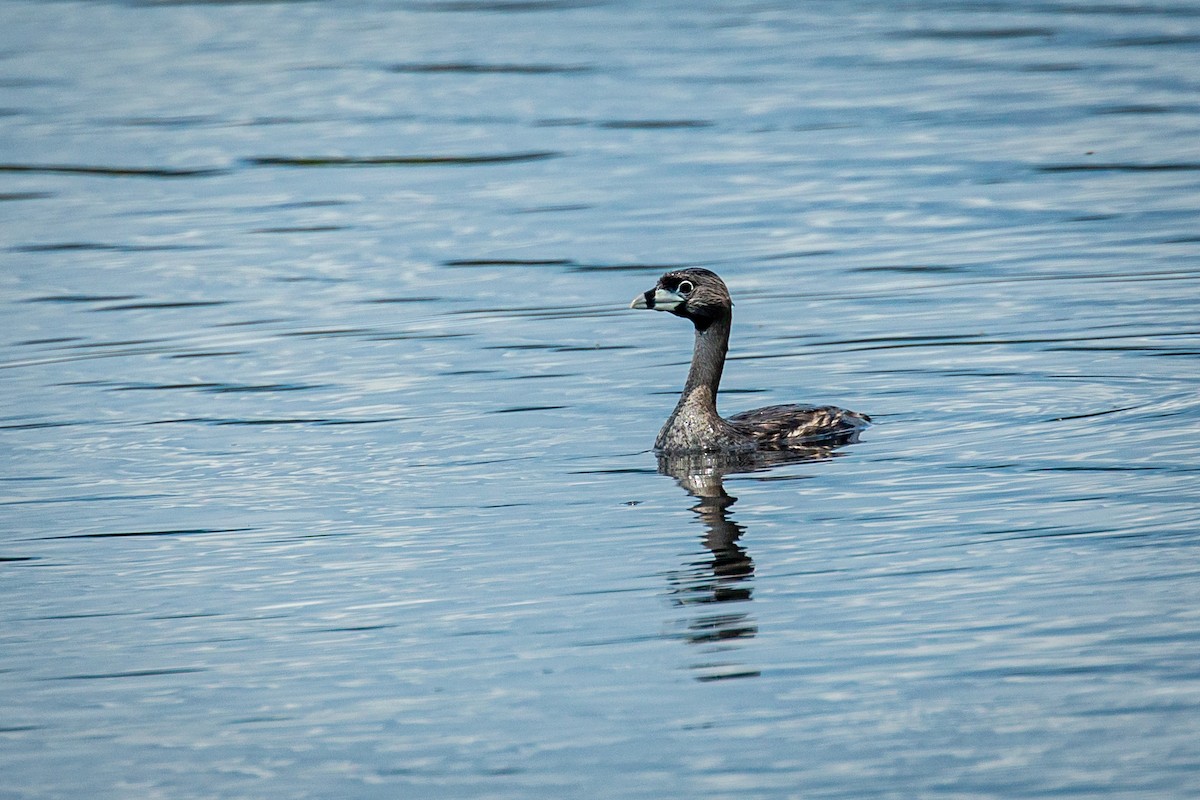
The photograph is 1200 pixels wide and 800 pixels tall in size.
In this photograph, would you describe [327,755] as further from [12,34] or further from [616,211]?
[12,34]

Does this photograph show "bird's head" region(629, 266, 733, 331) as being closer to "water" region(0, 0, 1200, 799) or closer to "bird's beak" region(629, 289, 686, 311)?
"bird's beak" region(629, 289, 686, 311)

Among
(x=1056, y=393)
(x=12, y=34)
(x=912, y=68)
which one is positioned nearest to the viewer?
(x=1056, y=393)

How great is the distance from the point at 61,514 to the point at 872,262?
10237 mm

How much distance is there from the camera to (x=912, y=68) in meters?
33.2

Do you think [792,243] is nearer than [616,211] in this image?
Yes

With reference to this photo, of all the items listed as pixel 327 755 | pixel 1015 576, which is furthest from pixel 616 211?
pixel 327 755

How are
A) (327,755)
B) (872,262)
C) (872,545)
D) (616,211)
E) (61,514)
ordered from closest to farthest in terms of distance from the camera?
(327,755) → (872,545) → (61,514) → (872,262) → (616,211)

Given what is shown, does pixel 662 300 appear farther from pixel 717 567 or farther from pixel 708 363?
pixel 717 567

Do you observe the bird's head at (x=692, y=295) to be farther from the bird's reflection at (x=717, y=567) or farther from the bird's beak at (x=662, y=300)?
the bird's reflection at (x=717, y=567)

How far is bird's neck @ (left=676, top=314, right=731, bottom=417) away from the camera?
14.7 m

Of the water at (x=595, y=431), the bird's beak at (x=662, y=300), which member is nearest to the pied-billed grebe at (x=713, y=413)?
the bird's beak at (x=662, y=300)

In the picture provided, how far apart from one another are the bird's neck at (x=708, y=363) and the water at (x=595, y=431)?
1.99 ft

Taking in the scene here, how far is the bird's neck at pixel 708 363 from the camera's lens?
1467 centimetres

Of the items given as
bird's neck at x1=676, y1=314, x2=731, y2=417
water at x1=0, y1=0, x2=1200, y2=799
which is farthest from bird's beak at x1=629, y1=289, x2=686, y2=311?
water at x1=0, y1=0, x2=1200, y2=799
